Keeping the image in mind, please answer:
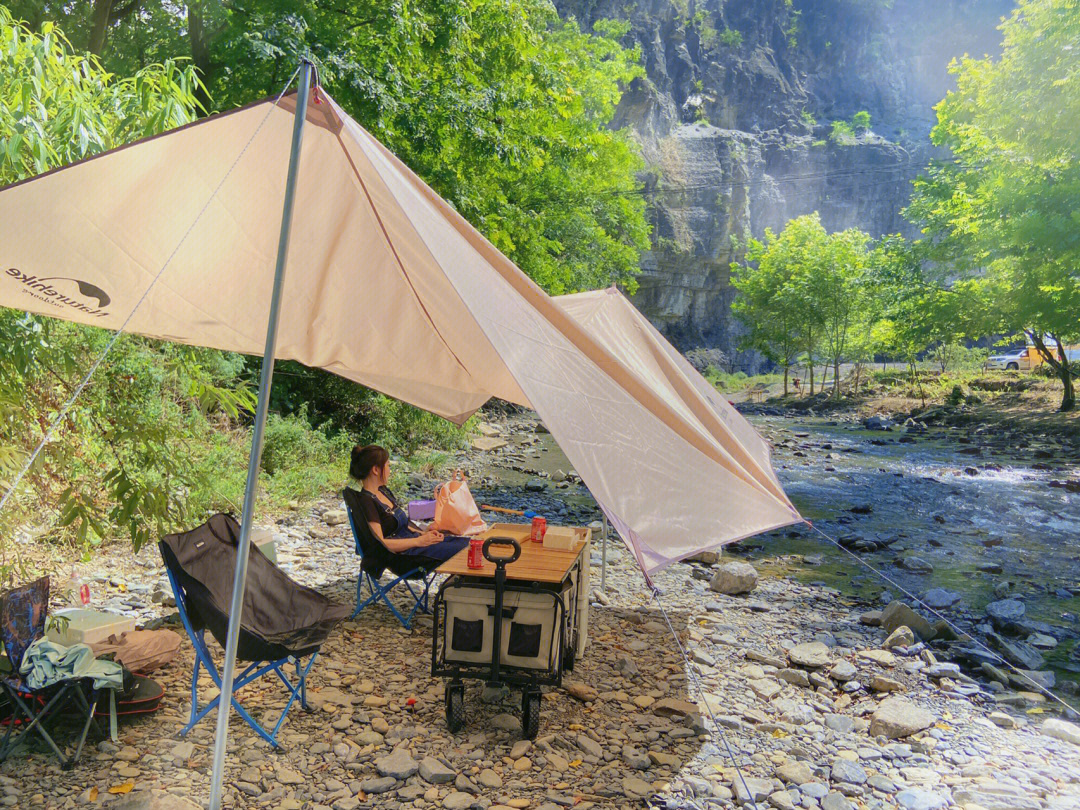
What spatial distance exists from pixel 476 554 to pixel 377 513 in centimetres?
121

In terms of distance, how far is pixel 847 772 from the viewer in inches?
138

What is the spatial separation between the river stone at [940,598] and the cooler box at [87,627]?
21.8ft

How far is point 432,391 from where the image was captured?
5.05 m

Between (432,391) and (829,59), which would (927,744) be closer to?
(432,391)

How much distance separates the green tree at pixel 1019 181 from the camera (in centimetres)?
1542

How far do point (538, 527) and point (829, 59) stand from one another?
245 ft

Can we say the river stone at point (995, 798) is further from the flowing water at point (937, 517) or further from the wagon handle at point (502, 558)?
the flowing water at point (937, 517)

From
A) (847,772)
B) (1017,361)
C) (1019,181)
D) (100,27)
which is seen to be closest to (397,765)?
(847,772)

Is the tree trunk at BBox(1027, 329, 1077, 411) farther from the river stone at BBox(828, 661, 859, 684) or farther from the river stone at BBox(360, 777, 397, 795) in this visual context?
the river stone at BBox(360, 777, 397, 795)

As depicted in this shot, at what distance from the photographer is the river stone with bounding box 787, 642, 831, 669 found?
4902mm

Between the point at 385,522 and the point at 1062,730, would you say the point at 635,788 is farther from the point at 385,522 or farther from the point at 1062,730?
the point at 1062,730

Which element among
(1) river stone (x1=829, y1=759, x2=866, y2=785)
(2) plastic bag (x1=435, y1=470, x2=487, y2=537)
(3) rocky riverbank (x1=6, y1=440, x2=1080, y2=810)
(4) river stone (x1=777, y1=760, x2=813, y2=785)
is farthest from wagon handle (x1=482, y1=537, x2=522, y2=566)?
(1) river stone (x1=829, y1=759, x2=866, y2=785)

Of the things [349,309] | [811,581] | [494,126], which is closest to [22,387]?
[349,309]

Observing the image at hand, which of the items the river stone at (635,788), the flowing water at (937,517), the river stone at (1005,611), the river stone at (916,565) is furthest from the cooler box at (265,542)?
the river stone at (916,565)
